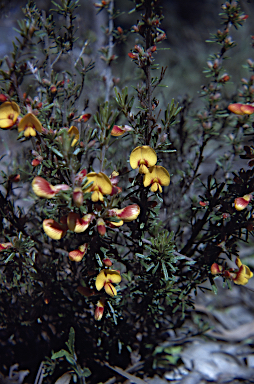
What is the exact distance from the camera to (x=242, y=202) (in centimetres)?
87

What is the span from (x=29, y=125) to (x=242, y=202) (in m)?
0.69

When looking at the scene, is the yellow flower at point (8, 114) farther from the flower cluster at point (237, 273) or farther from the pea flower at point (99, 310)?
the flower cluster at point (237, 273)

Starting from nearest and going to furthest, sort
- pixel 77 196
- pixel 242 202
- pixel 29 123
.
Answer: pixel 77 196, pixel 29 123, pixel 242 202

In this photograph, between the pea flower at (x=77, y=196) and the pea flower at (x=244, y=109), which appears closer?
the pea flower at (x=77, y=196)

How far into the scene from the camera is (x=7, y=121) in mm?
779

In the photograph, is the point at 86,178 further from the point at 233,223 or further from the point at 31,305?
the point at 31,305

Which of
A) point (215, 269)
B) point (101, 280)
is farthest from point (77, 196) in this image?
point (215, 269)

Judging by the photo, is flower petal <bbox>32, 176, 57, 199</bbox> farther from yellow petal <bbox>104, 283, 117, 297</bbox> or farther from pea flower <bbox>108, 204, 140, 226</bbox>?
yellow petal <bbox>104, 283, 117, 297</bbox>

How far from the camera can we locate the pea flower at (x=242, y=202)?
0.87 m

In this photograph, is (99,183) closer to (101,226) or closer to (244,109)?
(101,226)

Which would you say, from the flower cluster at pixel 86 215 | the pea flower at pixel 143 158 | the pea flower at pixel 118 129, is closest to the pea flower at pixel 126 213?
the flower cluster at pixel 86 215

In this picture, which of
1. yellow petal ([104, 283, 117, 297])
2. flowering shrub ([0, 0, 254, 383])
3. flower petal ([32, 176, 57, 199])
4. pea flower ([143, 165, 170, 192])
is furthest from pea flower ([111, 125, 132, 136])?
yellow petal ([104, 283, 117, 297])

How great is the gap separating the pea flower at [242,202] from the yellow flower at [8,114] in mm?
718

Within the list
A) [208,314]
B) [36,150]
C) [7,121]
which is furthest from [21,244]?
[208,314]
